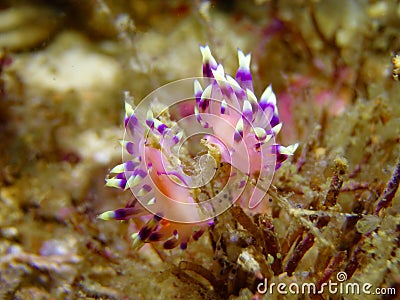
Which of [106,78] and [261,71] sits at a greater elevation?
[261,71]

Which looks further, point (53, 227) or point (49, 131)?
point (49, 131)

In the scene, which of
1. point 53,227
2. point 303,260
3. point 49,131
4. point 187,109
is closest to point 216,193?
point 303,260

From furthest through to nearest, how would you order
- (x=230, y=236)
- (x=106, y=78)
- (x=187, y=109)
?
(x=106, y=78) → (x=187, y=109) → (x=230, y=236)

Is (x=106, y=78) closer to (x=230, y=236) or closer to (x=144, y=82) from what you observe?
(x=144, y=82)

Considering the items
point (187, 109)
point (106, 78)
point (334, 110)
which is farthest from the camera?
point (106, 78)

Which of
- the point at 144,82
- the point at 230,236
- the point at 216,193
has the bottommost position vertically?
the point at 230,236

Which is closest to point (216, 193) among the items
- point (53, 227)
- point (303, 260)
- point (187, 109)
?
point (303, 260)

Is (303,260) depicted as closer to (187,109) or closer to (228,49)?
(187,109)
